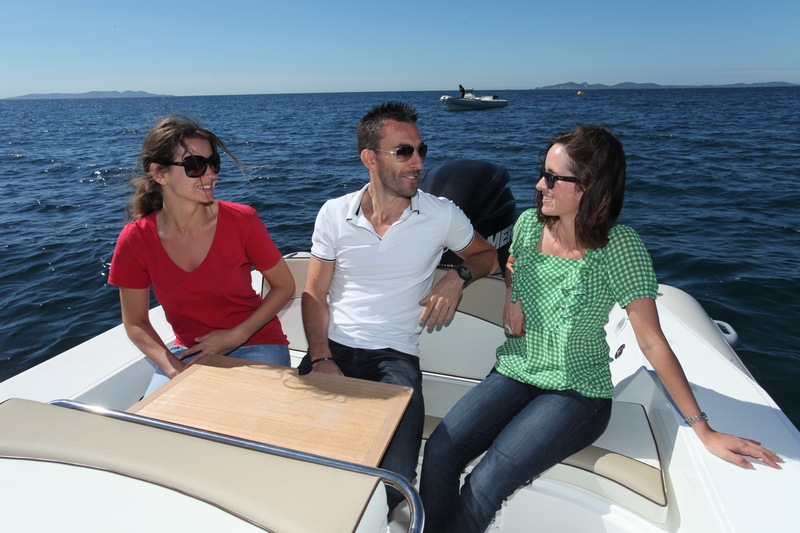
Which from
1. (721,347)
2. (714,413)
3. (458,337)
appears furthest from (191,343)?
(721,347)

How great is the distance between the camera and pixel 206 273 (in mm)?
2080

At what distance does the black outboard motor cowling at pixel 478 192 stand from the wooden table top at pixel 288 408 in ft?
5.32

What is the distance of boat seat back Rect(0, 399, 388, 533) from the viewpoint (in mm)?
994

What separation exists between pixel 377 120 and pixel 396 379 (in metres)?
1.13

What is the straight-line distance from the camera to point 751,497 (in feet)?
4.41

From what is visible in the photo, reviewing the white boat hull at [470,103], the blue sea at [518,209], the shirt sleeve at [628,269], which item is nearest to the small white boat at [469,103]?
the white boat hull at [470,103]

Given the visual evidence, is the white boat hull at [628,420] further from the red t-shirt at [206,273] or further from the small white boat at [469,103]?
the small white boat at [469,103]

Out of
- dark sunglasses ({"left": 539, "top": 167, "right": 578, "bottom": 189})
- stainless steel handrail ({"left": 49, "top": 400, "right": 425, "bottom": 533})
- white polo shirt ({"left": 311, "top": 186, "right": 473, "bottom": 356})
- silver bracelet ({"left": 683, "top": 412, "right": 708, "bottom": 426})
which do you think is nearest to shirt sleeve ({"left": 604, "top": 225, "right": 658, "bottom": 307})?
dark sunglasses ({"left": 539, "top": 167, "right": 578, "bottom": 189})

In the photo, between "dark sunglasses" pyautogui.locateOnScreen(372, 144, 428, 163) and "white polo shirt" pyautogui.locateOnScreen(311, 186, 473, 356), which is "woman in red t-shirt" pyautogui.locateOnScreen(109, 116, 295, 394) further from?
"dark sunglasses" pyautogui.locateOnScreen(372, 144, 428, 163)

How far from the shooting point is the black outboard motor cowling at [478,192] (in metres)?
3.16

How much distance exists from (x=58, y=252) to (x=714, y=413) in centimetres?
793

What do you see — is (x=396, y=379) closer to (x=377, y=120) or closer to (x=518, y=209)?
(x=377, y=120)

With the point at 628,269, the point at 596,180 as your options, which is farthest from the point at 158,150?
the point at 628,269

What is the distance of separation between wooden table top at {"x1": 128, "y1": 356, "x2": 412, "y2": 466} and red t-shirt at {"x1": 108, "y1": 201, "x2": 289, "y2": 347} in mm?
542
